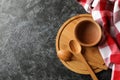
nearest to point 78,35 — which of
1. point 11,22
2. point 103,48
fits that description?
point 103,48

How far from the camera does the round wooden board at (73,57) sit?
89cm

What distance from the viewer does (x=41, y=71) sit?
1.00 meters

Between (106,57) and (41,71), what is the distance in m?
0.26

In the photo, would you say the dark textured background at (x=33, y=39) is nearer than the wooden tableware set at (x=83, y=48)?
No

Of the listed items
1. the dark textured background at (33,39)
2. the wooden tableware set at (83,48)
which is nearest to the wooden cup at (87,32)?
the wooden tableware set at (83,48)

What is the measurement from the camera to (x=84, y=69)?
903 mm

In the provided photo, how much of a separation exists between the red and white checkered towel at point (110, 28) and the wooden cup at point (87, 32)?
2cm

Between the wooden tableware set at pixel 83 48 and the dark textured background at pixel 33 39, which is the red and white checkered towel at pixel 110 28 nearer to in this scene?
the wooden tableware set at pixel 83 48

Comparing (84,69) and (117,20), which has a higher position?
(117,20)

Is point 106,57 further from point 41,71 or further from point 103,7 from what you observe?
point 41,71

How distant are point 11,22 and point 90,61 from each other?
0.37 m

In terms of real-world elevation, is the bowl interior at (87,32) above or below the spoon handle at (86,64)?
above

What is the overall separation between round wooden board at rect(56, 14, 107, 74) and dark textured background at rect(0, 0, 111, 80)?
41mm

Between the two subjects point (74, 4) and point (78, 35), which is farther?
point (74, 4)
